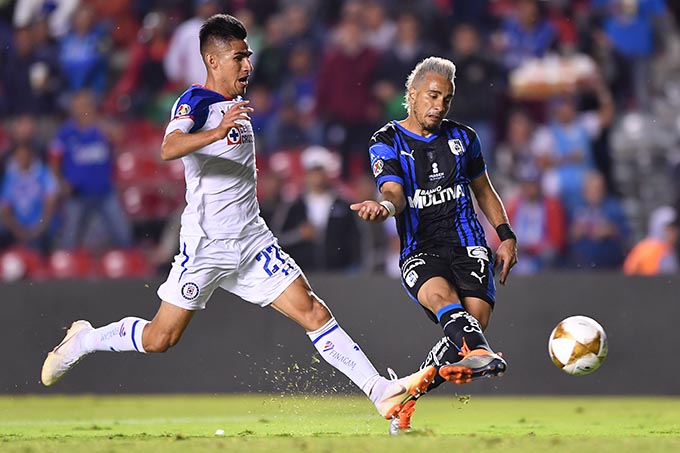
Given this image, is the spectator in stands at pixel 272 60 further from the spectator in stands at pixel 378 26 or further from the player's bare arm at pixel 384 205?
the player's bare arm at pixel 384 205

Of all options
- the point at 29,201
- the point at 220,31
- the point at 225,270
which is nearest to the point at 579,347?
the point at 225,270

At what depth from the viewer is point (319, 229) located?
1277 centimetres

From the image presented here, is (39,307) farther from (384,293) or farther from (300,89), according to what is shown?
(300,89)

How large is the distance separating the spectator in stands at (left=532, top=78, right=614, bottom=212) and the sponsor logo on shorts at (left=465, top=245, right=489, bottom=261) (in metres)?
5.67

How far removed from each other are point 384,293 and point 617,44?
4485 mm

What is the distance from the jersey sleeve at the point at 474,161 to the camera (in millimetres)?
7823

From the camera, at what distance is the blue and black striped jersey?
25.1 feet

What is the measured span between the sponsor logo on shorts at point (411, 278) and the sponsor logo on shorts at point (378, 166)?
25.3 inches

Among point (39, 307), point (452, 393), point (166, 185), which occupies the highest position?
point (166, 185)

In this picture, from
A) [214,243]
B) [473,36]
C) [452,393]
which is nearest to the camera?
[214,243]

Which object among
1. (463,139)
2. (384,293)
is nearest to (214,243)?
(463,139)

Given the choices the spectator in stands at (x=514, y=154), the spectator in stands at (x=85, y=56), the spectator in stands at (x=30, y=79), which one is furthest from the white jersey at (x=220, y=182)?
the spectator in stands at (x=30, y=79)

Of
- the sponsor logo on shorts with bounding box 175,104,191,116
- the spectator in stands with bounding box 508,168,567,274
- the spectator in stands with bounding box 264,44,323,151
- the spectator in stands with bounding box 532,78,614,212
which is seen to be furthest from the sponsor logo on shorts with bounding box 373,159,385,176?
the spectator in stands with bounding box 264,44,323,151

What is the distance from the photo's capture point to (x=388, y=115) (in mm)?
14211
